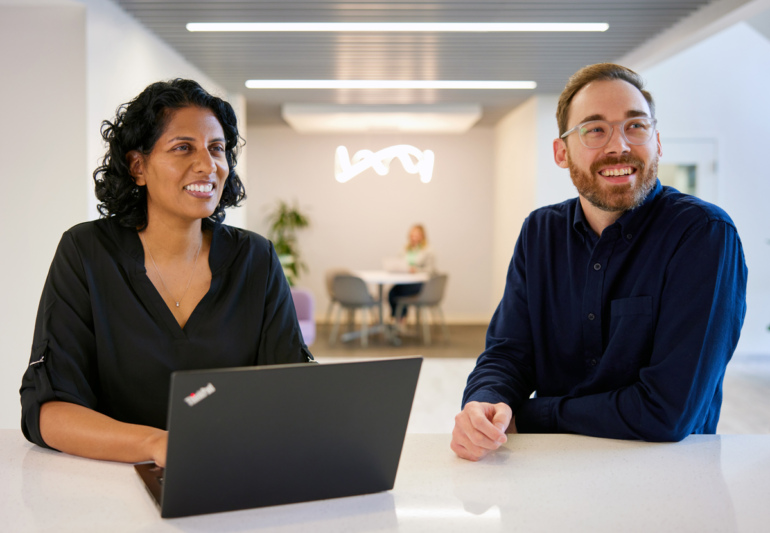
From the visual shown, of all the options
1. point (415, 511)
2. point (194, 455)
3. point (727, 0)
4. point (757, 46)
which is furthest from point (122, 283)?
point (757, 46)

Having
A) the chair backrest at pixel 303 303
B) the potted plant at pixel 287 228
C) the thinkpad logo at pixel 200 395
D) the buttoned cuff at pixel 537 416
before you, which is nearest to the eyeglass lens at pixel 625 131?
the buttoned cuff at pixel 537 416

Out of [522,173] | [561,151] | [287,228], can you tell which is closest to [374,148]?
[287,228]

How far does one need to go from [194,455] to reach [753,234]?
332 inches

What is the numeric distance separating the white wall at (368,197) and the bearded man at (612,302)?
936 cm

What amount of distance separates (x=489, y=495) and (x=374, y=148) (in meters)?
10.3

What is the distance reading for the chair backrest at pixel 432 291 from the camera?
8.58 m

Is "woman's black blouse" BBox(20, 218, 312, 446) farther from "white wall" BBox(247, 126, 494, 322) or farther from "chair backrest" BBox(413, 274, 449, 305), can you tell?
"white wall" BBox(247, 126, 494, 322)

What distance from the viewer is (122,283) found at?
165 cm

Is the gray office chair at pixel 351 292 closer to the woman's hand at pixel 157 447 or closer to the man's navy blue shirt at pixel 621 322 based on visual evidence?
the man's navy blue shirt at pixel 621 322

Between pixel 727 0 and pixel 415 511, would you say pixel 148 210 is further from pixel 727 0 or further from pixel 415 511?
pixel 727 0

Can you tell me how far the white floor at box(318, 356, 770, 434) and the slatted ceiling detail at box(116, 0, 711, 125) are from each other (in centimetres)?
276

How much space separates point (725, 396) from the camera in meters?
6.05

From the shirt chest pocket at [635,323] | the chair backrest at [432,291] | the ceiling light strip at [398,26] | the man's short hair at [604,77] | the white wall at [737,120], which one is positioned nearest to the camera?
the shirt chest pocket at [635,323]

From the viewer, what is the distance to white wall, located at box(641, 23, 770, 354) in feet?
25.9
